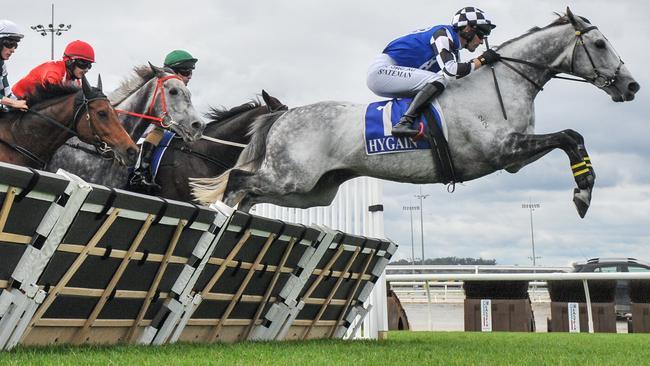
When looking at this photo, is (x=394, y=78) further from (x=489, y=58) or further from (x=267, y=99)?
(x=267, y=99)

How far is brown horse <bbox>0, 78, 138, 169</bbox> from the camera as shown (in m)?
5.68

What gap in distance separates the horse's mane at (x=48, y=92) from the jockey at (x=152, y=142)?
2.58 feet

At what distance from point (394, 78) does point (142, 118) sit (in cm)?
189

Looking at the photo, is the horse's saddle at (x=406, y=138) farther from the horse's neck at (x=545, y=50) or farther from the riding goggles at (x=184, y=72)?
the riding goggles at (x=184, y=72)

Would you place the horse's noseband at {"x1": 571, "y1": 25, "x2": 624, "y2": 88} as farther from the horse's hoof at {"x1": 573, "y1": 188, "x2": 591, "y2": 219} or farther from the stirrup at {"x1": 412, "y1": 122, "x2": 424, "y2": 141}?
the stirrup at {"x1": 412, "y1": 122, "x2": 424, "y2": 141}

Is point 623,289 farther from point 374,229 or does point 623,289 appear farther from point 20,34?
point 20,34

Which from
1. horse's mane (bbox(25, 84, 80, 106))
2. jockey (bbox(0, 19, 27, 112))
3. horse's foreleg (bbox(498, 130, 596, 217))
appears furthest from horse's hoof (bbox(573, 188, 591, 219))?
jockey (bbox(0, 19, 27, 112))

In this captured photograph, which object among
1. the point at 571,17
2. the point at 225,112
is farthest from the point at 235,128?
the point at 571,17

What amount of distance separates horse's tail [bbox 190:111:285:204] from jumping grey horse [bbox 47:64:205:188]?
343 millimetres

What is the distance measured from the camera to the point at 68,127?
5.75 meters

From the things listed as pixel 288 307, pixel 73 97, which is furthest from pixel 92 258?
pixel 73 97

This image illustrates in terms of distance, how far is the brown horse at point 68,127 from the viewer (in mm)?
5676

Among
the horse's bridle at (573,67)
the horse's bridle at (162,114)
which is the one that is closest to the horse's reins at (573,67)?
the horse's bridle at (573,67)

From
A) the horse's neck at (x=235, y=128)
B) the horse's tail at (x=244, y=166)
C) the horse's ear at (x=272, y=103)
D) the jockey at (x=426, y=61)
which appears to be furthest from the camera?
the horse's ear at (x=272, y=103)
